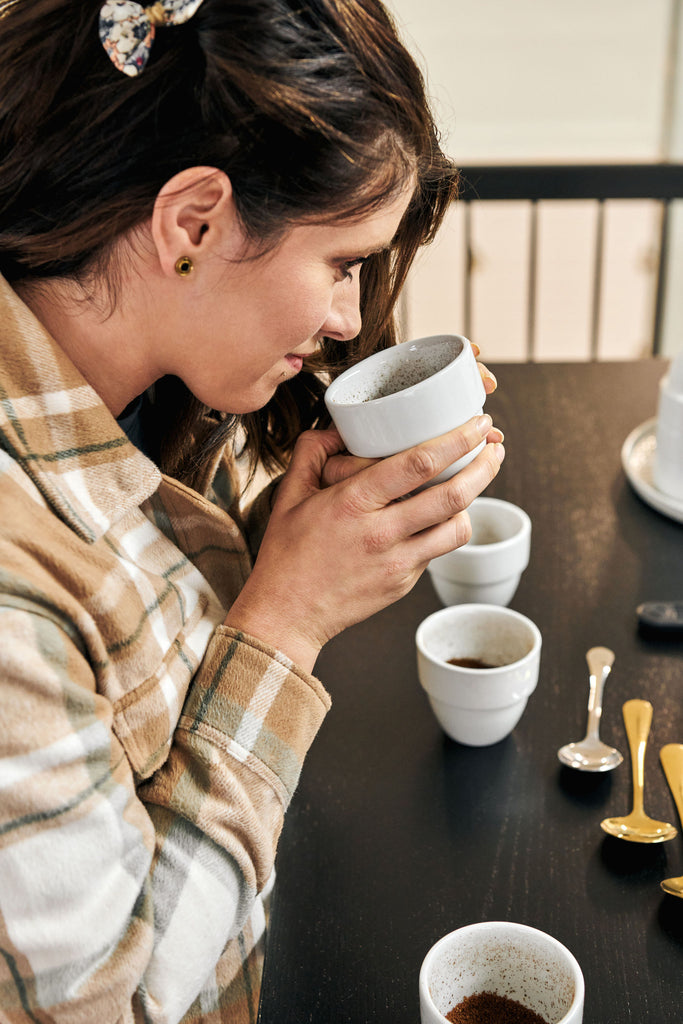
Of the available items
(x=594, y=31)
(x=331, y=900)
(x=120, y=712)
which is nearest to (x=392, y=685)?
(x=331, y=900)

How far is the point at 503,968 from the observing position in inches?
24.6

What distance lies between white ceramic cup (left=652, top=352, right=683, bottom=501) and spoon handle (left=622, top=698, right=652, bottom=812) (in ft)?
1.39

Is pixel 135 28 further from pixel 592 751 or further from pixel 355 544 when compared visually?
pixel 592 751

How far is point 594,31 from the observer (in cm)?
299

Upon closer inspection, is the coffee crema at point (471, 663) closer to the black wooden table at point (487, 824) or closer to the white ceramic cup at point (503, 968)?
the black wooden table at point (487, 824)

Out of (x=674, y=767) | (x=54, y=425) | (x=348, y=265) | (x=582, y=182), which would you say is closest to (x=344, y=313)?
(x=348, y=265)

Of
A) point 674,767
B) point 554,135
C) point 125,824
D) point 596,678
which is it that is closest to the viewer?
point 125,824

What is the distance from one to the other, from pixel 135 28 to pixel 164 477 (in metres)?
0.34

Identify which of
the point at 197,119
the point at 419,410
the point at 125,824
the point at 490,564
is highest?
the point at 197,119

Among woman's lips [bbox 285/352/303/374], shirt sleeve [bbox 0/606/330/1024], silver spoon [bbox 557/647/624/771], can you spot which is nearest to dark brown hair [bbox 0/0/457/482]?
woman's lips [bbox 285/352/303/374]

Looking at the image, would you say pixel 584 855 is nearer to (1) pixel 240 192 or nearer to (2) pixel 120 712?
(2) pixel 120 712

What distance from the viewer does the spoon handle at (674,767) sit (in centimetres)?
82

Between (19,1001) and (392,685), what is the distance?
0.51m

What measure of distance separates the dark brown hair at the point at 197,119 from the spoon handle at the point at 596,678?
51 centimetres
